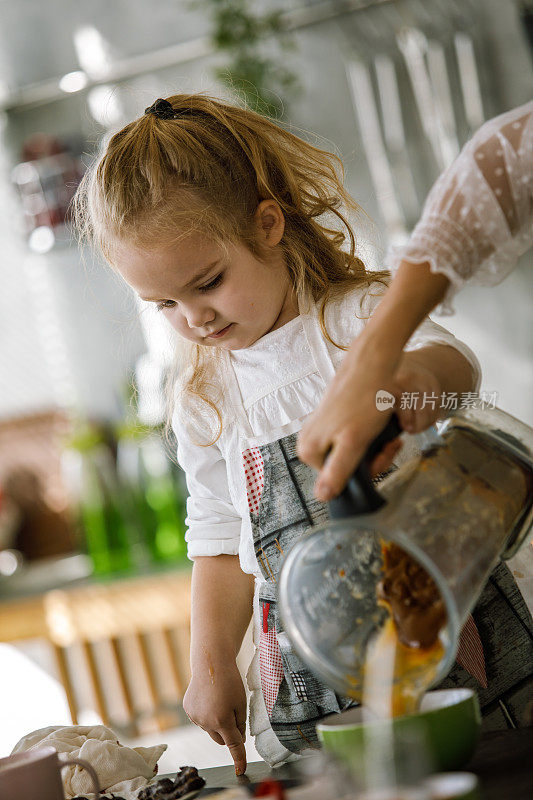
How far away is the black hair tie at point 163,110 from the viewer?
35.2 inches

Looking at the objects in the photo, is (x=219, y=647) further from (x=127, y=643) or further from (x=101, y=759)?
(x=127, y=643)

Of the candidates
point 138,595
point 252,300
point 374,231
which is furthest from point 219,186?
point 138,595

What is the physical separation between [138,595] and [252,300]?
1155 mm

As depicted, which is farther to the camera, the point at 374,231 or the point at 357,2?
the point at 357,2

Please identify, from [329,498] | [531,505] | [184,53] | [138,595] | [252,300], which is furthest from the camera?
[184,53]

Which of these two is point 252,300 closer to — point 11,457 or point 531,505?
point 531,505

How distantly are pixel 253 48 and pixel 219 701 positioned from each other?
159cm

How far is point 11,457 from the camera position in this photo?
7.33 ft

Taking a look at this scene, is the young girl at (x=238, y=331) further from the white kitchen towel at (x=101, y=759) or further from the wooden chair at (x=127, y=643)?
the wooden chair at (x=127, y=643)

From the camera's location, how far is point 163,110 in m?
0.90

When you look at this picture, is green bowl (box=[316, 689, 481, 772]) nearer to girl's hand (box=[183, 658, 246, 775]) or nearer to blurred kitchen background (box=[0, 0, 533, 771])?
girl's hand (box=[183, 658, 246, 775])

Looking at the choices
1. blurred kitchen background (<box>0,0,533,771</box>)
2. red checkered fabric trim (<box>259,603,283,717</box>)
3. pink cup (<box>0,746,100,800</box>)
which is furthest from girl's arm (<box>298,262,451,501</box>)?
blurred kitchen background (<box>0,0,533,771</box>)

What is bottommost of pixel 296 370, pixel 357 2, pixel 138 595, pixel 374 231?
pixel 138 595

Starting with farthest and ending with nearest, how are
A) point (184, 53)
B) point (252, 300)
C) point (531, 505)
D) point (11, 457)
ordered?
point (11, 457), point (184, 53), point (252, 300), point (531, 505)
